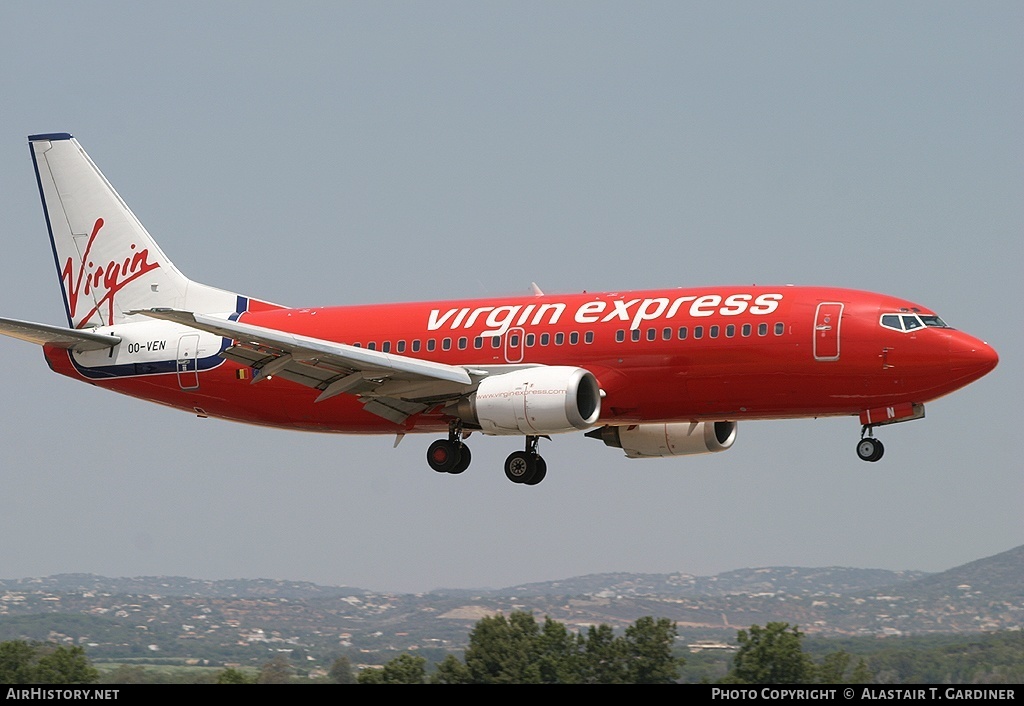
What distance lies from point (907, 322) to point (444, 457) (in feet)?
47.4

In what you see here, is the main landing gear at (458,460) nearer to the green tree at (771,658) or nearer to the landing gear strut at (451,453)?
the landing gear strut at (451,453)

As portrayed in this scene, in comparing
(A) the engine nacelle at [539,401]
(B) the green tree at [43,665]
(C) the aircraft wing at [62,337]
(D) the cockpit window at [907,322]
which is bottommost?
(B) the green tree at [43,665]

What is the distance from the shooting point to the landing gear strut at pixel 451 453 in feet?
150

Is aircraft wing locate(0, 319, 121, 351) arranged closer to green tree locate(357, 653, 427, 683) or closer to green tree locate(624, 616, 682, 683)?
green tree locate(357, 653, 427, 683)

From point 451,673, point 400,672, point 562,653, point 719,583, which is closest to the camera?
point 400,672

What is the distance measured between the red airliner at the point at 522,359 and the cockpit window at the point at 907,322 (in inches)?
2.8

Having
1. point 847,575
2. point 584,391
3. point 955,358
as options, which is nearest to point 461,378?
point 584,391

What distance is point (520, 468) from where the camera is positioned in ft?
155

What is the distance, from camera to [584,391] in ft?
139

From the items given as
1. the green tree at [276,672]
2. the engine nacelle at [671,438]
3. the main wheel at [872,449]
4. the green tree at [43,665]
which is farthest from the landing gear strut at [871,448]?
the green tree at [43,665]

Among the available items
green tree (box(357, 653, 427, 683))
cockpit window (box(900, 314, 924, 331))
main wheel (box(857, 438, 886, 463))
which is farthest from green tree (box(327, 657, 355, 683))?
cockpit window (box(900, 314, 924, 331))

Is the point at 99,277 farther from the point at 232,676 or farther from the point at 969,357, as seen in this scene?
the point at 969,357

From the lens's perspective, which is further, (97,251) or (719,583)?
(719,583)

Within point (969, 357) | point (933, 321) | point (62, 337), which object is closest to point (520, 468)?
point (933, 321)
